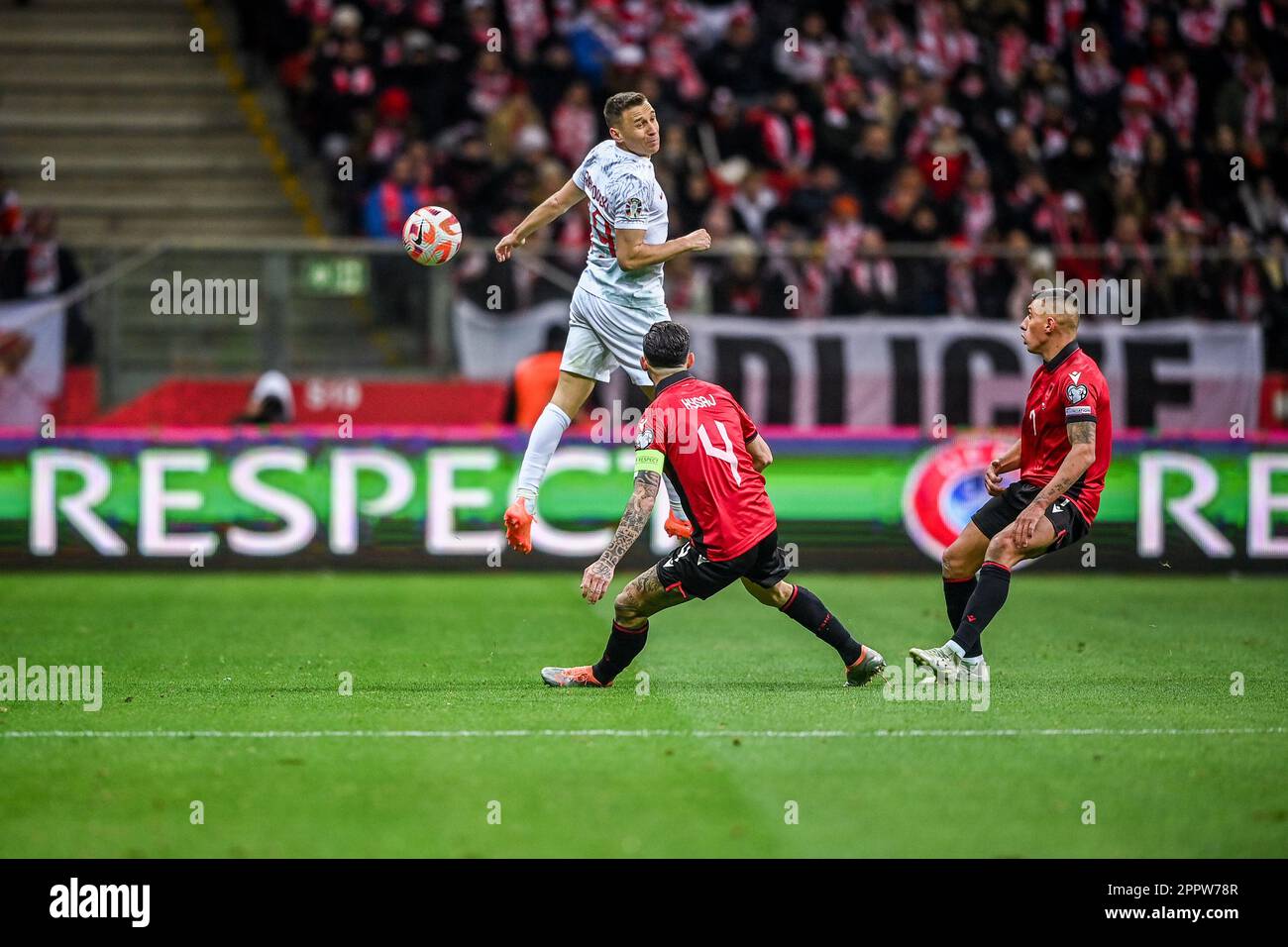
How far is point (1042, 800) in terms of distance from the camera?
21.1 ft

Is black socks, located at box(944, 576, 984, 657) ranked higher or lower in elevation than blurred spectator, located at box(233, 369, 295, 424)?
lower

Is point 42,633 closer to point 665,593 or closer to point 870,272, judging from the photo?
point 665,593

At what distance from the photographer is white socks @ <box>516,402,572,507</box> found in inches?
384

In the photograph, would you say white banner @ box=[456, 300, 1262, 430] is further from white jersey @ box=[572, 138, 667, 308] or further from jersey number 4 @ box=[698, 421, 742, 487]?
jersey number 4 @ box=[698, 421, 742, 487]

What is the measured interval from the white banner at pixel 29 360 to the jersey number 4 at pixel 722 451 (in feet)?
31.8

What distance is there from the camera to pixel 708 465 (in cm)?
854

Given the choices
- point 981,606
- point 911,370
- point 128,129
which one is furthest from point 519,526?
point 128,129

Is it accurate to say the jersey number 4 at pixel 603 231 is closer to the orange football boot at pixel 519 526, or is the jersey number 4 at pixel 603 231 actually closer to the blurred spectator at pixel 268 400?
the orange football boot at pixel 519 526

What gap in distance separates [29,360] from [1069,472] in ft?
36.0

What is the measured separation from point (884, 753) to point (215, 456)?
10.1 m

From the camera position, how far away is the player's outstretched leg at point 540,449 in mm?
9242

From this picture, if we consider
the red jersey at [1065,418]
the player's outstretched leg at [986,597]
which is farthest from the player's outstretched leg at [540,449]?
the red jersey at [1065,418]

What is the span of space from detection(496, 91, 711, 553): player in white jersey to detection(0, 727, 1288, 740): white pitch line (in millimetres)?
1705

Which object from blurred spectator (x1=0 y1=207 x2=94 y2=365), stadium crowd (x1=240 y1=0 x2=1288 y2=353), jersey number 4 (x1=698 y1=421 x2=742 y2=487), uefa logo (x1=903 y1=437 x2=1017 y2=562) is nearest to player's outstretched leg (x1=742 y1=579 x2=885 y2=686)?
jersey number 4 (x1=698 y1=421 x2=742 y2=487)
